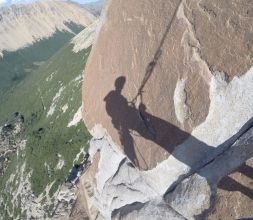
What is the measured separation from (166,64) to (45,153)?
50.5 metres

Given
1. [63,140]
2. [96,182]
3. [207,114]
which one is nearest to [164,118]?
[207,114]

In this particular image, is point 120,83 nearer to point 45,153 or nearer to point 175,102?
point 175,102

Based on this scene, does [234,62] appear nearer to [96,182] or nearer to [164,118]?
[164,118]

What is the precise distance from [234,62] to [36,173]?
49243mm

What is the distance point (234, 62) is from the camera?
18.5 m

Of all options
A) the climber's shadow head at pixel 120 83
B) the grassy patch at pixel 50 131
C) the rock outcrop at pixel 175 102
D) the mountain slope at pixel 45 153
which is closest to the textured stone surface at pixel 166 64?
the rock outcrop at pixel 175 102

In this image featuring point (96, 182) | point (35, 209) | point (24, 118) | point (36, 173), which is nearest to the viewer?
point (96, 182)

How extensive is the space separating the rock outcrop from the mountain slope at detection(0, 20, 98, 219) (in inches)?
853

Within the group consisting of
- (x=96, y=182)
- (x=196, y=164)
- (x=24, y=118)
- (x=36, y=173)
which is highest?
(x=196, y=164)

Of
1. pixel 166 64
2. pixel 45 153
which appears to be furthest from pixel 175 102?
pixel 45 153

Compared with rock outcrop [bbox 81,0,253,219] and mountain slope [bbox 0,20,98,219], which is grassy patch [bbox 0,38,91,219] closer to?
mountain slope [bbox 0,20,98,219]

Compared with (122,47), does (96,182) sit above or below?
below

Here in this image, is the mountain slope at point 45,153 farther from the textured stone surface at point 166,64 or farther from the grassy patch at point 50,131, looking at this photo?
the textured stone surface at point 166,64

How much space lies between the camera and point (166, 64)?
2009cm
